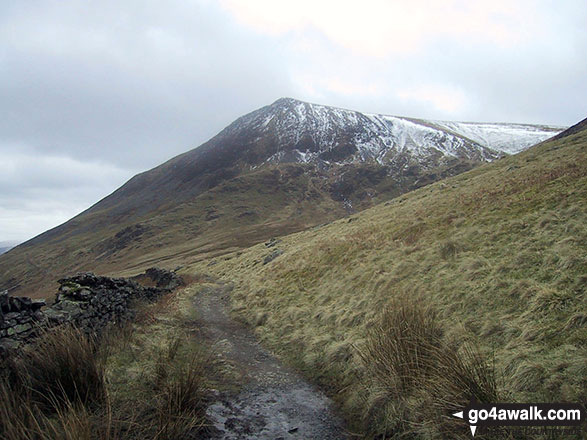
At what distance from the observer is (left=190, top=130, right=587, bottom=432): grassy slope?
6.27 m

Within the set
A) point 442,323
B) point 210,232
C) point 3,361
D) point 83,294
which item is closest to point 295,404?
point 442,323

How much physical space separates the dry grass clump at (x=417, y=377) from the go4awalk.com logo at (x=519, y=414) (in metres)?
0.11

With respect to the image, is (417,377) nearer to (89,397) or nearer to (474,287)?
(474,287)

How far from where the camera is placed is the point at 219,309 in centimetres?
1881

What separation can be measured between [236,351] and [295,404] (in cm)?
411

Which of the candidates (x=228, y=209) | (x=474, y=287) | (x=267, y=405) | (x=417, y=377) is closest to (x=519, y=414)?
(x=417, y=377)

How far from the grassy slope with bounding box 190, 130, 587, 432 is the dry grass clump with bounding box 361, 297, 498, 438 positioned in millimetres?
662

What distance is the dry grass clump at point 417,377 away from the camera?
16.1 ft

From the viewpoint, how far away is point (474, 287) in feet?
30.4

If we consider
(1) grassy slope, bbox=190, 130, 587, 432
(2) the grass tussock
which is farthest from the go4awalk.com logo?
(2) the grass tussock

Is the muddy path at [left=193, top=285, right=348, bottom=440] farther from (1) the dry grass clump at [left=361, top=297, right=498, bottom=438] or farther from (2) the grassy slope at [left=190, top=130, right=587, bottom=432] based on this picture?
(1) the dry grass clump at [left=361, top=297, right=498, bottom=438]

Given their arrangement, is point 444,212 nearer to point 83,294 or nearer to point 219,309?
point 219,309

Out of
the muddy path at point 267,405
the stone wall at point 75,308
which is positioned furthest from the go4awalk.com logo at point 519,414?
the stone wall at point 75,308

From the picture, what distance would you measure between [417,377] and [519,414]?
152 centimetres
